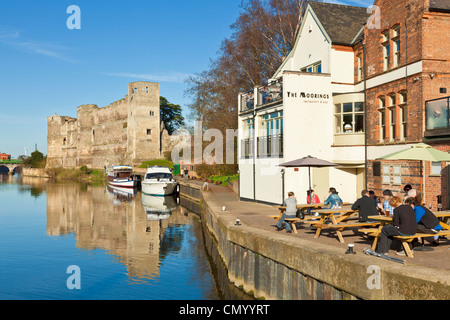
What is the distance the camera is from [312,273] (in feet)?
29.0

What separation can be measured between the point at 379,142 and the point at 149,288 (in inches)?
498

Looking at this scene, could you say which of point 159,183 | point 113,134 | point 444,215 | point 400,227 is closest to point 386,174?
point 444,215

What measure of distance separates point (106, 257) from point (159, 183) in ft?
81.5

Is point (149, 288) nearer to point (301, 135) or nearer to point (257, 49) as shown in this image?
point (301, 135)

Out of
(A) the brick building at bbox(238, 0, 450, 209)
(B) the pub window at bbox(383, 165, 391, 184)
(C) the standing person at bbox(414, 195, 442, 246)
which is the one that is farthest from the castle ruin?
(C) the standing person at bbox(414, 195, 442, 246)

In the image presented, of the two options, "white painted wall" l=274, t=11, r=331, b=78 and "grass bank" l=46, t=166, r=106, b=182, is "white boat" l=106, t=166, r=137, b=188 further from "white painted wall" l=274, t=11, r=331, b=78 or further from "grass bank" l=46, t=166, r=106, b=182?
"white painted wall" l=274, t=11, r=331, b=78

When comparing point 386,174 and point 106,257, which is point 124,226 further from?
point 386,174

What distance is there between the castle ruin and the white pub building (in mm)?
62720

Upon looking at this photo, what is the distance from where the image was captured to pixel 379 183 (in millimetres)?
19891

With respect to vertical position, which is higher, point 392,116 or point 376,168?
point 392,116

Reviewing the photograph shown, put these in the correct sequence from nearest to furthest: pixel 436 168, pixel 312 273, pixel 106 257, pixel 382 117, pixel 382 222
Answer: pixel 312 273
pixel 382 222
pixel 436 168
pixel 106 257
pixel 382 117

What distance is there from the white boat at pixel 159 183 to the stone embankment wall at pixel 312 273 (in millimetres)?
29677

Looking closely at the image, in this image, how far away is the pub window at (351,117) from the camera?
2120 cm

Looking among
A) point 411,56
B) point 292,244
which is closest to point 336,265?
point 292,244
